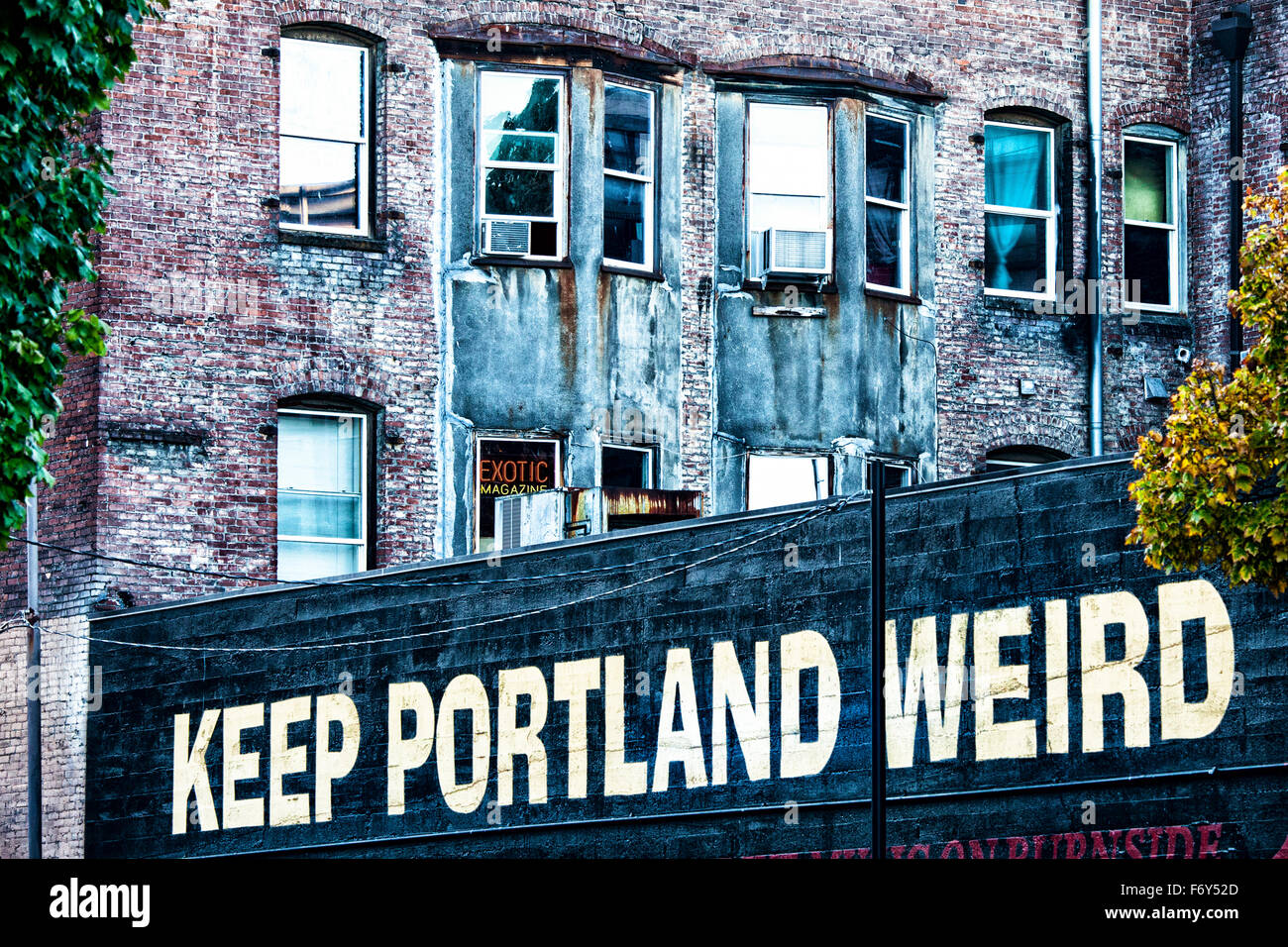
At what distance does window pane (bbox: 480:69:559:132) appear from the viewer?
23.3 m

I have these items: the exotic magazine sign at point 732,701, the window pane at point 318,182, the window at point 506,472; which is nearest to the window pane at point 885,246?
the window at point 506,472

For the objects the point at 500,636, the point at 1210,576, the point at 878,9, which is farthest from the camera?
the point at 878,9

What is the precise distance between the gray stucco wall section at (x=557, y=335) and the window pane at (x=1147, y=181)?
20.0ft

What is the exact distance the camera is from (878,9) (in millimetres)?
24844

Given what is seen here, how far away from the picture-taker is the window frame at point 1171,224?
84.0 ft

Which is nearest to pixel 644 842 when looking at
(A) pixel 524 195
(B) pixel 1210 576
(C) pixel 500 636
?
(C) pixel 500 636

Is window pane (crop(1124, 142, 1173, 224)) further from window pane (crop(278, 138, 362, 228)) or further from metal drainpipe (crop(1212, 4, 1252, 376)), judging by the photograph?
window pane (crop(278, 138, 362, 228))

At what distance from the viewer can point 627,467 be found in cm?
2345

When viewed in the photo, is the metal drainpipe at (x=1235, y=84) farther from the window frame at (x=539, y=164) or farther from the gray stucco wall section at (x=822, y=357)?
the window frame at (x=539, y=164)

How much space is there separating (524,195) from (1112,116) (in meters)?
6.97

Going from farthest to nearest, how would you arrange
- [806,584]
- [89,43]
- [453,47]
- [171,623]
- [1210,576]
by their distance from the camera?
1. [453,47]
2. [171,623]
3. [806,584]
4. [1210,576]
5. [89,43]

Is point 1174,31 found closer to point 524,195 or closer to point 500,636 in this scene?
point 524,195

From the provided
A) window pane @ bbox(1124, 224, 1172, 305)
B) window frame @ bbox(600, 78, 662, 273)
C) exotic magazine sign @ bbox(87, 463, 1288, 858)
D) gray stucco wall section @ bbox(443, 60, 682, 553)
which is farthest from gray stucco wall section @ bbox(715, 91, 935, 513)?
exotic magazine sign @ bbox(87, 463, 1288, 858)

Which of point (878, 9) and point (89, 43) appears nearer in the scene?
point (89, 43)
